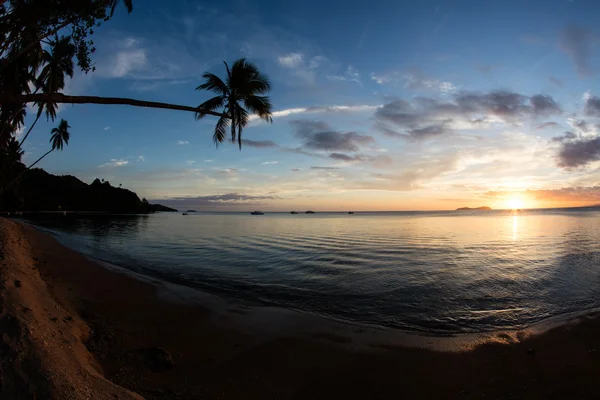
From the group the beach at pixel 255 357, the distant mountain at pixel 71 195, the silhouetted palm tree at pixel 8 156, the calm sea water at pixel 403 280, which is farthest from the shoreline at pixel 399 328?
the distant mountain at pixel 71 195

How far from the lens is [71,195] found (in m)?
120

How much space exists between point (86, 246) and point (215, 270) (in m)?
14.2

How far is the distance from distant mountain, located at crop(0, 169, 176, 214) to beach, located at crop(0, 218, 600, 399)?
379 feet

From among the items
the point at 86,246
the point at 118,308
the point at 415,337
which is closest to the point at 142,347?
the point at 118,308

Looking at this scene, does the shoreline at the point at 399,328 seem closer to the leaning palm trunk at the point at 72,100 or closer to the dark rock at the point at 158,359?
the dark rock at the point at 158,359

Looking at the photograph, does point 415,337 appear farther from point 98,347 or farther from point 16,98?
point 16,98

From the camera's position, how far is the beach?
4074mm

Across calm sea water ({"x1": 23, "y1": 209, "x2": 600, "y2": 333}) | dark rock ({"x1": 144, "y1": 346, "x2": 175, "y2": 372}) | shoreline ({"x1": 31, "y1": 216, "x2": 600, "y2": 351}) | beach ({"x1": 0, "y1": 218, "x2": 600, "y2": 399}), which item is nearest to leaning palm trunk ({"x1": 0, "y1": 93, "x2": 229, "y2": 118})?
beach ({"x1": 0, "y1": 218, "x2": 600, "y2": 399})

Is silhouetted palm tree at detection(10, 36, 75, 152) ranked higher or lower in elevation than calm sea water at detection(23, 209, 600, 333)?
higher

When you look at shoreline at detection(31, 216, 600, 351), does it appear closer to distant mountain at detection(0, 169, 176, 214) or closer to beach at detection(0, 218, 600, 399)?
beach at detection(0, 218, 600, 399)

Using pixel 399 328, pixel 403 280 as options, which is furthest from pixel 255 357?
pixel 403 280

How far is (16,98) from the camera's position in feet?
19.9

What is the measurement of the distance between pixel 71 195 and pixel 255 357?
146287 mm

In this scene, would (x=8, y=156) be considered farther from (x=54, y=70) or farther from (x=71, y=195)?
(x=71, y=195)
